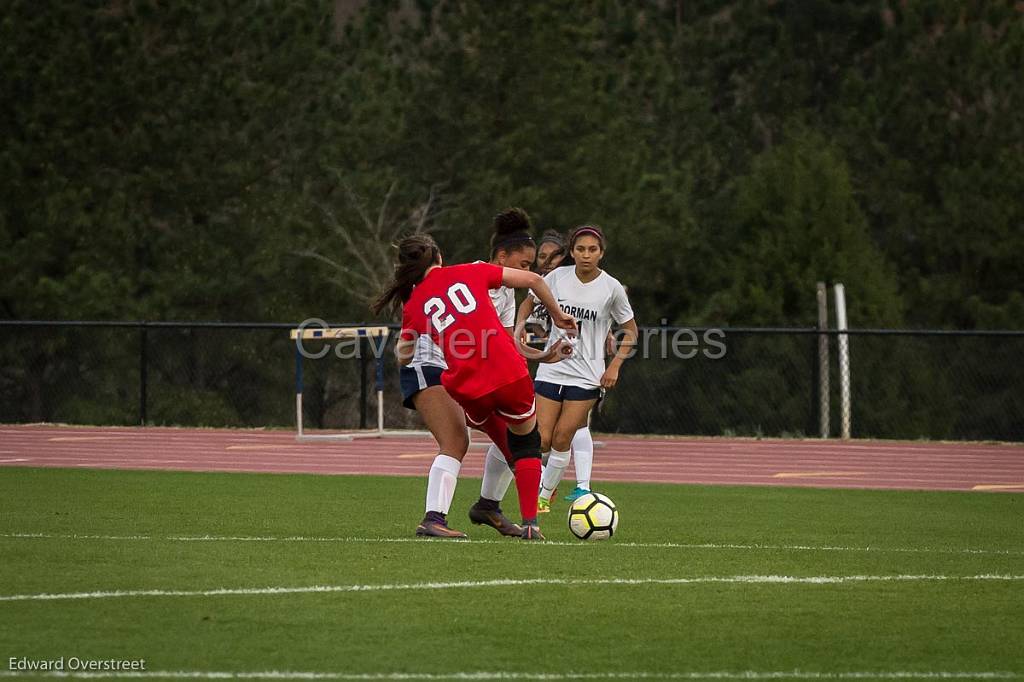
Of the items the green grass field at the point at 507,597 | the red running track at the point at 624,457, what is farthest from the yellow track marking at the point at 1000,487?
the green grass field at the point at 507,597

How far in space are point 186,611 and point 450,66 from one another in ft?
88.3

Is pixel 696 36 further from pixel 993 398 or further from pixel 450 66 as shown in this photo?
pixel 993 398

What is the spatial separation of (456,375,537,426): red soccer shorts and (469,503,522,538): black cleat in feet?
2.35

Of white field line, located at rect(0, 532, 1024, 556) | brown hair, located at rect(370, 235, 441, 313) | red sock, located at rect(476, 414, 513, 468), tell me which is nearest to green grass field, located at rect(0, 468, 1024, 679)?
white field line, located at rect(0, 532, 1024, 556)

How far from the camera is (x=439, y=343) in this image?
9305 mm

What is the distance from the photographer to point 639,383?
28188mm

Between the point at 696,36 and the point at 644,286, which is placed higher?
the point at 696,36

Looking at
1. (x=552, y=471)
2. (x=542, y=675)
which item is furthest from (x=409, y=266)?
(x=542, y=675)

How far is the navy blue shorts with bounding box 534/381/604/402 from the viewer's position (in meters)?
11.6

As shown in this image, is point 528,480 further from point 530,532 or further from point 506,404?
point 506,404

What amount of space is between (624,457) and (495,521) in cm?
975

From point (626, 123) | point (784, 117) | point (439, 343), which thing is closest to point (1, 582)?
point (439, 343)

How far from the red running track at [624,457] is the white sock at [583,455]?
4245mm

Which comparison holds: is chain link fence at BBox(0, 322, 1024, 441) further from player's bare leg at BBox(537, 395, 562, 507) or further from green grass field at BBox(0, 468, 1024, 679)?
green grass field at BBox(0, 468, 1024, 679)
